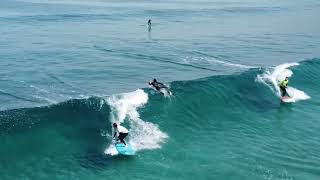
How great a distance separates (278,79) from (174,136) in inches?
685

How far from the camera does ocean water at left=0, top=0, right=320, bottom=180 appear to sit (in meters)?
24.0

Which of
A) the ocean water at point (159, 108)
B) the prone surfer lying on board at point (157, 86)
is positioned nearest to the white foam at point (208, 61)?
the ocean water at point (159, 108)

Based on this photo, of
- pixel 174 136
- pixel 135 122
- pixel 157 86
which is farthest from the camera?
pixel 157 86

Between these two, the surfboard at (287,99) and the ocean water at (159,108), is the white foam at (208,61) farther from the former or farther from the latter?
the surfboard at (287,99)

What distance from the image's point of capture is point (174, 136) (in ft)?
92.5

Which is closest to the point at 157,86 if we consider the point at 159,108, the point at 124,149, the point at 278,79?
the point at 159,108

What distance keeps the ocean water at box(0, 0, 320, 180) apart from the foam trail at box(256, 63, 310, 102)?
0.12 metres

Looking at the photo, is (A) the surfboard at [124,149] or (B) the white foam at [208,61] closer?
(A) the surfboard at [124,149]

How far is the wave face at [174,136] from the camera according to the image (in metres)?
23.6

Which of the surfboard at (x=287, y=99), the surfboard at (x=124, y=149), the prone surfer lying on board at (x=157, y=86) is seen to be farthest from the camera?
the surfboard at (x=287, y=99)

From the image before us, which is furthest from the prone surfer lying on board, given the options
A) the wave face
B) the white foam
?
the white foam

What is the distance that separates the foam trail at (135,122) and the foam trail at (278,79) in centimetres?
1227

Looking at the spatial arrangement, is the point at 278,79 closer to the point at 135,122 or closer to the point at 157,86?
the point at 157,86

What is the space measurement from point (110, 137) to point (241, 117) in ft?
33.2
